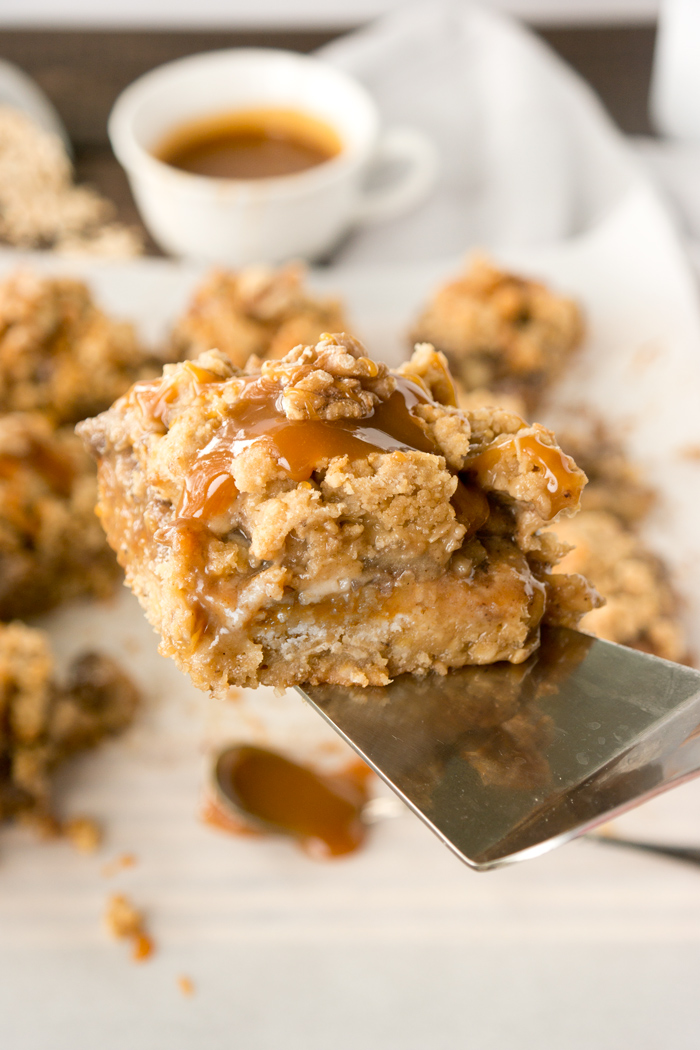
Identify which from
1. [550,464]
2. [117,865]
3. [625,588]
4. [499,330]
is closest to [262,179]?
[499,330]

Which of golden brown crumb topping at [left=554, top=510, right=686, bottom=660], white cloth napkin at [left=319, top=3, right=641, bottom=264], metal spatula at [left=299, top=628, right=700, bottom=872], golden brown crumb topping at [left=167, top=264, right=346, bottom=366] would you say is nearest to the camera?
metal spatula at [left=299, top=628, right=700, bottom=872]

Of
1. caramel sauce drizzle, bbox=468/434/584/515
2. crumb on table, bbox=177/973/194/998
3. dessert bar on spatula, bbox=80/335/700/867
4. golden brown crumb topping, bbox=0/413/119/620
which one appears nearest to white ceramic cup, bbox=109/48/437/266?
golden brown crumb topping, bbox=0/413/119/620

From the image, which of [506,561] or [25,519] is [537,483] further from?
[25,519]

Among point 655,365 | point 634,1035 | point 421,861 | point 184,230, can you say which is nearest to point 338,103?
point 184,230

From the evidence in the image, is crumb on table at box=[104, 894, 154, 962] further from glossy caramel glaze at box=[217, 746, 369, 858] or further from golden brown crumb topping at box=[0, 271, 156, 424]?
golden brown crumb topping at box=[0, 271, 156, 424]

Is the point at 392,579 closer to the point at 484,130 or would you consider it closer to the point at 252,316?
the point at 252,316

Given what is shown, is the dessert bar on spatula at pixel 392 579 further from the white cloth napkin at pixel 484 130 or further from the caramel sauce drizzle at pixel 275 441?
the white cloth napkin at pixel 484 130

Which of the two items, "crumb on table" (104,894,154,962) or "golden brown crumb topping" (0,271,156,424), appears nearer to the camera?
"crumb on table" (104,894,154,962)
